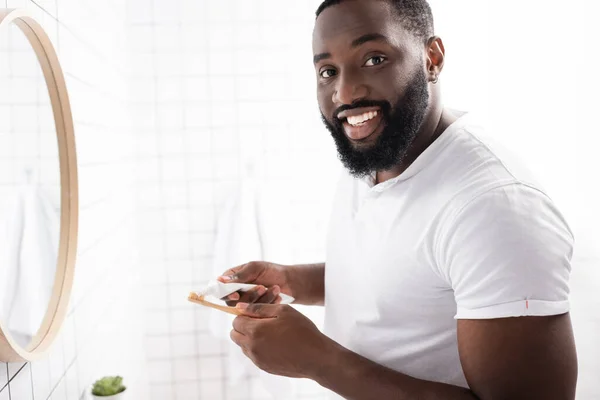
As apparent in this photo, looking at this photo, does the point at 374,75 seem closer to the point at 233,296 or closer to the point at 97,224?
the point at 233,296

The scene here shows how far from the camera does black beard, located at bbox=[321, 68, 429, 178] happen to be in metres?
0.94

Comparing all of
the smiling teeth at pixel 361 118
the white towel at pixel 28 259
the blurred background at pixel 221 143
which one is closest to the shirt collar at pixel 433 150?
the smiling teeth at pixel 361 118

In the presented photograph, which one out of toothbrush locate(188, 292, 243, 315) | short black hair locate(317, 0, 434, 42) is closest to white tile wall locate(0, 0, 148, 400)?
toothbrush locate(188, 292, 243, 315)

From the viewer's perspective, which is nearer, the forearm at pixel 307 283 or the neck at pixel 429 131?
the neck at pixel 429 131

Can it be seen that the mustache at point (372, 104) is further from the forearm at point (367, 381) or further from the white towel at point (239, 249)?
the white towel at point (239, 249)

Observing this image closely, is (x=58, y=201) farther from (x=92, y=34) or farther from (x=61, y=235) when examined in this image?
(x=92, y=34)

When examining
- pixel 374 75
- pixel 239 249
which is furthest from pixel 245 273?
pixel 239 249

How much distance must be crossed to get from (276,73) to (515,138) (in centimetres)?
93

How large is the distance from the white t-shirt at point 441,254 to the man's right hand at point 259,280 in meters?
0.13

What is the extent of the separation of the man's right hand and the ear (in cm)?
52

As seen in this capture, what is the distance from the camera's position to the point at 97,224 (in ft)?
4.86

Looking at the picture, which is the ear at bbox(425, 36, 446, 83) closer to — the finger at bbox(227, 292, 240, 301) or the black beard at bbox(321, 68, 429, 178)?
the black beard at bbox(321, 68, 429, 178)

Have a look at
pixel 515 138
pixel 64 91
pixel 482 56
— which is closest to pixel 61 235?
pixel 64 91

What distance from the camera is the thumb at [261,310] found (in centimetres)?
93
